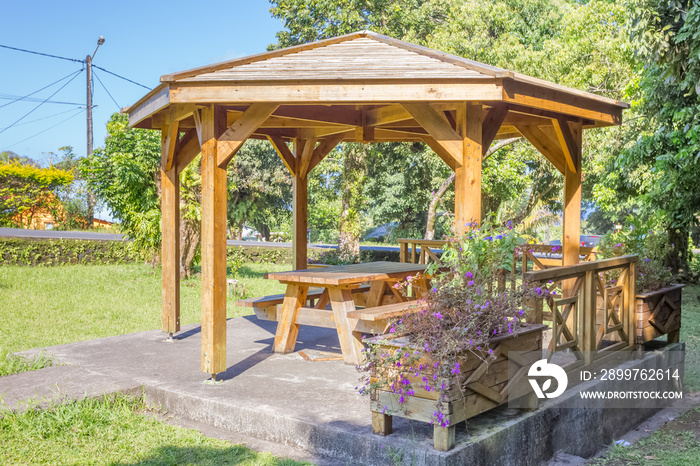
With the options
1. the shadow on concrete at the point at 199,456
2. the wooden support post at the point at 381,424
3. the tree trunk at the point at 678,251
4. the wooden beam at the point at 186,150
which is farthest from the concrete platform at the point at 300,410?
the tree trunk at the point at 678,251

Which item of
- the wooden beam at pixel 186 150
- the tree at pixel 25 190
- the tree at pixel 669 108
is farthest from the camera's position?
the tree at pixel 25 190

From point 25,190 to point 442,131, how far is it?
70.6 ft

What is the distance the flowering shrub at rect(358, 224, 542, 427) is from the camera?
3527mm

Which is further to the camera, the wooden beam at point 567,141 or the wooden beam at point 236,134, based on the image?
the wooden beam at point 567,141

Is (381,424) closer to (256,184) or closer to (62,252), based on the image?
(62,252)

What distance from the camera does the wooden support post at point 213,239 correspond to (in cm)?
509

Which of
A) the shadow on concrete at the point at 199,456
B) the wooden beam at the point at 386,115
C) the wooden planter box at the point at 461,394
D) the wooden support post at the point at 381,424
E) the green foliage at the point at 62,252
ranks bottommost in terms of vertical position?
the shadow on concrete at the point at 199,456

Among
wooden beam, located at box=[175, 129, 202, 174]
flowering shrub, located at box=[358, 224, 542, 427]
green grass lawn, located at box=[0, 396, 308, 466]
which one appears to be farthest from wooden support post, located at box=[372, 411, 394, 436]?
wooden beam, located at box=[175, 129, 202, 174]

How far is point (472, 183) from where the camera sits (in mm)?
4773

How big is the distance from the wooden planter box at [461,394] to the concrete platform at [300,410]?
0.40ft

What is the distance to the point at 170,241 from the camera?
22.6ft

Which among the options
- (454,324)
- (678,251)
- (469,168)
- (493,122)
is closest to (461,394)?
(454,324)

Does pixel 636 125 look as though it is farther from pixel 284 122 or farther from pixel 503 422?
pixel 503 422

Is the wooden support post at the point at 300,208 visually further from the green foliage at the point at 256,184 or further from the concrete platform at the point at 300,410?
the green foliage at the point at 256,184
